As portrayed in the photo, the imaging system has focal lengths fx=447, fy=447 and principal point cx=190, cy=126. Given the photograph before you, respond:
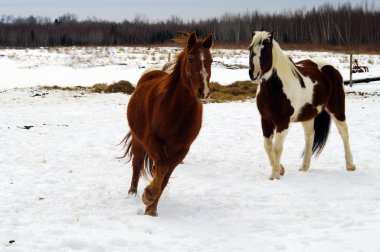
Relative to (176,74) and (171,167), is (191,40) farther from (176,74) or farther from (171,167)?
(171,167)

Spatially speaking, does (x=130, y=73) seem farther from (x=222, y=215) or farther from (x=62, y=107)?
(x=222, y=215)

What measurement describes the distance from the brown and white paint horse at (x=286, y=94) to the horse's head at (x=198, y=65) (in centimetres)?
195

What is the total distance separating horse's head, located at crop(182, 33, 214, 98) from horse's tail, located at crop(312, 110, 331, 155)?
11.2 ft

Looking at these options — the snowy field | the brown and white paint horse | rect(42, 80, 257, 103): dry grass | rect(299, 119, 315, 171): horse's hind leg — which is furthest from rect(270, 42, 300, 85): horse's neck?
rect(42, 80, 257, 103): dry grass

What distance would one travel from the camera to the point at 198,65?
154 inches

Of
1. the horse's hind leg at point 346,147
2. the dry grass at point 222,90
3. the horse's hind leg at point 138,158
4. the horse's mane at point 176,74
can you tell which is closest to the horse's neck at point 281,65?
the horse's hind leg at point 346,147

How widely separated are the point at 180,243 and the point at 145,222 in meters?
0.59

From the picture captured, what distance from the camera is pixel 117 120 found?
1155cm

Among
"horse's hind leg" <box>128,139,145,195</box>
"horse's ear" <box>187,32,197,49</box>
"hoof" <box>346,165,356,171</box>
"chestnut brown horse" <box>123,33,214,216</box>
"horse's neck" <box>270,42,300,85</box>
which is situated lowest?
"hoof" <box>346,165,356,171</box>

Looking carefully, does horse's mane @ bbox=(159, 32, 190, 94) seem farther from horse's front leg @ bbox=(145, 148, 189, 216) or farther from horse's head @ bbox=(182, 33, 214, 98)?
horse's front leg @ bbox=(145, 148, 189, 216)

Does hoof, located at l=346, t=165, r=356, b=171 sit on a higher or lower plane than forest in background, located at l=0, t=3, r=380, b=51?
lower

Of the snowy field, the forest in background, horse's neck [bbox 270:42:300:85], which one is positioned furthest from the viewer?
the forest in background

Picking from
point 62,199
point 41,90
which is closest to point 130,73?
point 41,90

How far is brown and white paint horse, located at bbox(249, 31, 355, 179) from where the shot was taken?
233 inches
